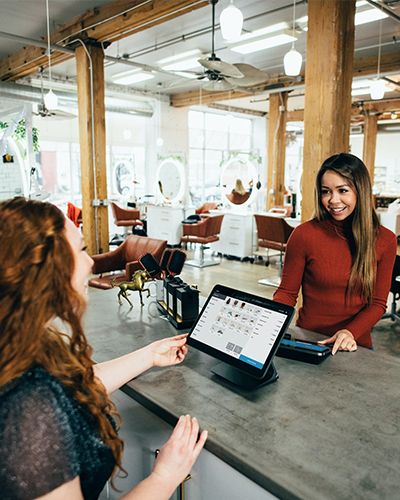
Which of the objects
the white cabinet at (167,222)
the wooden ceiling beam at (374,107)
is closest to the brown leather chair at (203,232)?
the white cabinet at (167,222)

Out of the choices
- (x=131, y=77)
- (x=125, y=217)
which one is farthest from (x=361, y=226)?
(x=131, y=77)

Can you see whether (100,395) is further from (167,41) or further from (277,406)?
(167,41)

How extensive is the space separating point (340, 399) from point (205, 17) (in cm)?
590

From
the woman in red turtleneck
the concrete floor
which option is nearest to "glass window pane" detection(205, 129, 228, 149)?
the concrete floor

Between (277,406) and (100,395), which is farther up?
(100,395)

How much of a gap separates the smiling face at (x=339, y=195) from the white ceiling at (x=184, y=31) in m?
4.31

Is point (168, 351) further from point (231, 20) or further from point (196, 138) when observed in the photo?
point (196, 138)

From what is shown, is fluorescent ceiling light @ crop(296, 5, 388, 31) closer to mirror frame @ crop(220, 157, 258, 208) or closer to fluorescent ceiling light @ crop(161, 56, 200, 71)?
fluorescent ceiling light @ crop(161, 56, 200, 71)

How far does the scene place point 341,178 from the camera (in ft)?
6.23

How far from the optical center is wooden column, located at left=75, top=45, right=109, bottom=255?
232 inches

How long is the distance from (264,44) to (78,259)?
22.2 ft

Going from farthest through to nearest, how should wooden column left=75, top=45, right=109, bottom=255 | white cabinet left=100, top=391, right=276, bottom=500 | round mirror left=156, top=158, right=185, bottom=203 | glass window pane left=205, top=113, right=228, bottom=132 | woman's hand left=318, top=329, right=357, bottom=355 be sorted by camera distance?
glass window pane left=205, top=113, right=228, bottom=132, round mirror left=156, top=158, right=185, bottom=203, wooden column left=75, top=45, right=109, bottom=255, woman's hand left=318, top=329, right=357, bottom=355, white cabinet left=100, top=391, right=276, bottom=500

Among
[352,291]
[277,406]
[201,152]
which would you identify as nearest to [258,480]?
[277,406]

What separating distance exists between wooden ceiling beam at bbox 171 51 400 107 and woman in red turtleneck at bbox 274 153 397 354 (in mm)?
6843
